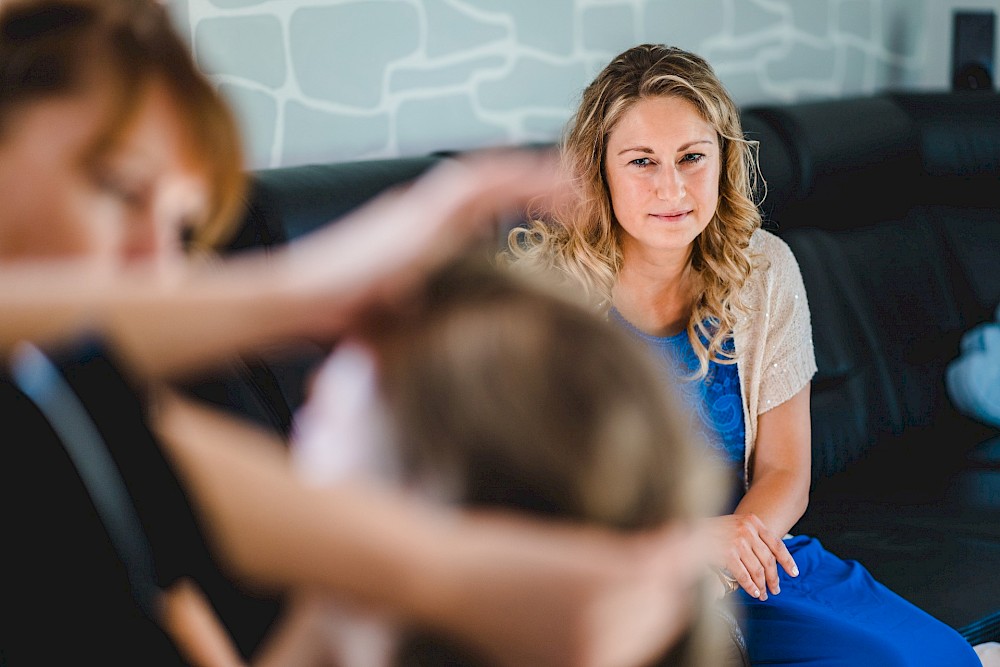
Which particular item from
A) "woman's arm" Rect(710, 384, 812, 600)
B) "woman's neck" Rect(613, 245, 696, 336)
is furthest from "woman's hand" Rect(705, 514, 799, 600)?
"woman's neck" Rect(613, 245, 696, 336)

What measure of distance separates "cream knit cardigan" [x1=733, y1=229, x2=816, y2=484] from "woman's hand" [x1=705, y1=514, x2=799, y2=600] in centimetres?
24

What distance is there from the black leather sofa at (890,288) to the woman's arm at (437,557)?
1.06 m

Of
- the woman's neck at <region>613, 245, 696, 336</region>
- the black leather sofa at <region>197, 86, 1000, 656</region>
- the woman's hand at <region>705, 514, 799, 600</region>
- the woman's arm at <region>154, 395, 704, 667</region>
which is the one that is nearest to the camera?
the woman's arm at <region>154, 395, 704, 667</region>

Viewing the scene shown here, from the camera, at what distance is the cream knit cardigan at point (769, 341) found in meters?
1.52

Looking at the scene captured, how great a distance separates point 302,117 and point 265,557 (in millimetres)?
1481

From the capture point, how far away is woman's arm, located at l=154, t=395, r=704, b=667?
41 centimetres

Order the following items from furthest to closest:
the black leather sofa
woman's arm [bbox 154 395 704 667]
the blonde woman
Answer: the black leather sofa
the blonde woman
woman's arm [bbox 154 395 704 667]

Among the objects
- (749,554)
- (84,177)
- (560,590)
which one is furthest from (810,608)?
(84,177)

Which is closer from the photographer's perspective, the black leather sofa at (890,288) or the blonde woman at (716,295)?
the blonde woman at (716,295)

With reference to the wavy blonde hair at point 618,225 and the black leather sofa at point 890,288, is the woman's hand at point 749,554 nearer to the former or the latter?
the wavy blonde hair at point 618,225

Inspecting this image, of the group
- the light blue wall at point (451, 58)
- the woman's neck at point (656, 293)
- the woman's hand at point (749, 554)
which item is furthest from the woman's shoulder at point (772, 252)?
the light blue wall at point (451, 58)

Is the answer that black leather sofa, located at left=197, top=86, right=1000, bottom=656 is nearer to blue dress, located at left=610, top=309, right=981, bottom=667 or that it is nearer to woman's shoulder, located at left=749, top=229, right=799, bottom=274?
blue dress, located at left=610, top=309, right=981, bottom=667

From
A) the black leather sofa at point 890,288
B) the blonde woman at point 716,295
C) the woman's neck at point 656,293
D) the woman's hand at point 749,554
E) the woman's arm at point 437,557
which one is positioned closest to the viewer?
the woman's arm at point 437,557

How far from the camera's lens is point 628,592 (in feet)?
1.44
